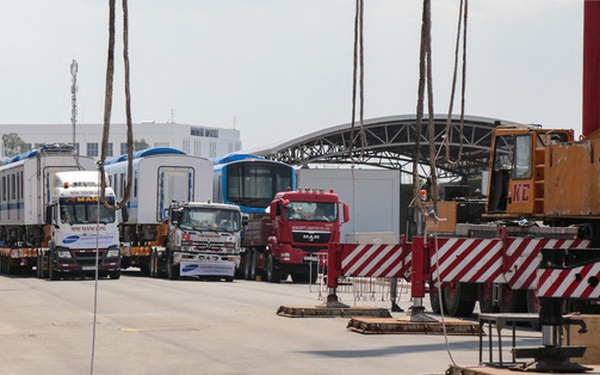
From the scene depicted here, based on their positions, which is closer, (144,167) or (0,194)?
(144,167)

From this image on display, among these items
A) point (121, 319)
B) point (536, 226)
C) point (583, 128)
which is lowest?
point (121, 319)

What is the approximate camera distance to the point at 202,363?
1470cm

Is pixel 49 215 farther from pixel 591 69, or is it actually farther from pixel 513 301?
pixel 591 69

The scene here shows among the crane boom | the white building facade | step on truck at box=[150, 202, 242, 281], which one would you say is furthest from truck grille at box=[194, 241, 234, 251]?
the white building facade

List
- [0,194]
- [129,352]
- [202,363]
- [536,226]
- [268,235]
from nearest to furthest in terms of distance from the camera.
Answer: [202,363] < [129,352] < [536,226] < [268,235] < [0,194]

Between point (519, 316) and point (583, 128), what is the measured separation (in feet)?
21.6

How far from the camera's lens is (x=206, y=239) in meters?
39.1

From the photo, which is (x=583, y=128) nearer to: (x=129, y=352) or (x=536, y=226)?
(x=536, y=226)

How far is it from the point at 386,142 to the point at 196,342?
4786 centimetres

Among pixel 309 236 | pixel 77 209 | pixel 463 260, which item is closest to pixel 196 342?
pixel 463 260

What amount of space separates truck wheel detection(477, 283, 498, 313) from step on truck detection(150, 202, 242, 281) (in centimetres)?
1718

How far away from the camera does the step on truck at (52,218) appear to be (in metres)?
37.9

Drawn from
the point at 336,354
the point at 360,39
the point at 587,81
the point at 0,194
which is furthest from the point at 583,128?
the point at 0,194

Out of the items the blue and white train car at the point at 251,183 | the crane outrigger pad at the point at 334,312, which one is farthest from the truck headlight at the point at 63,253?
the crane outrigger pad at the point at 334,312
